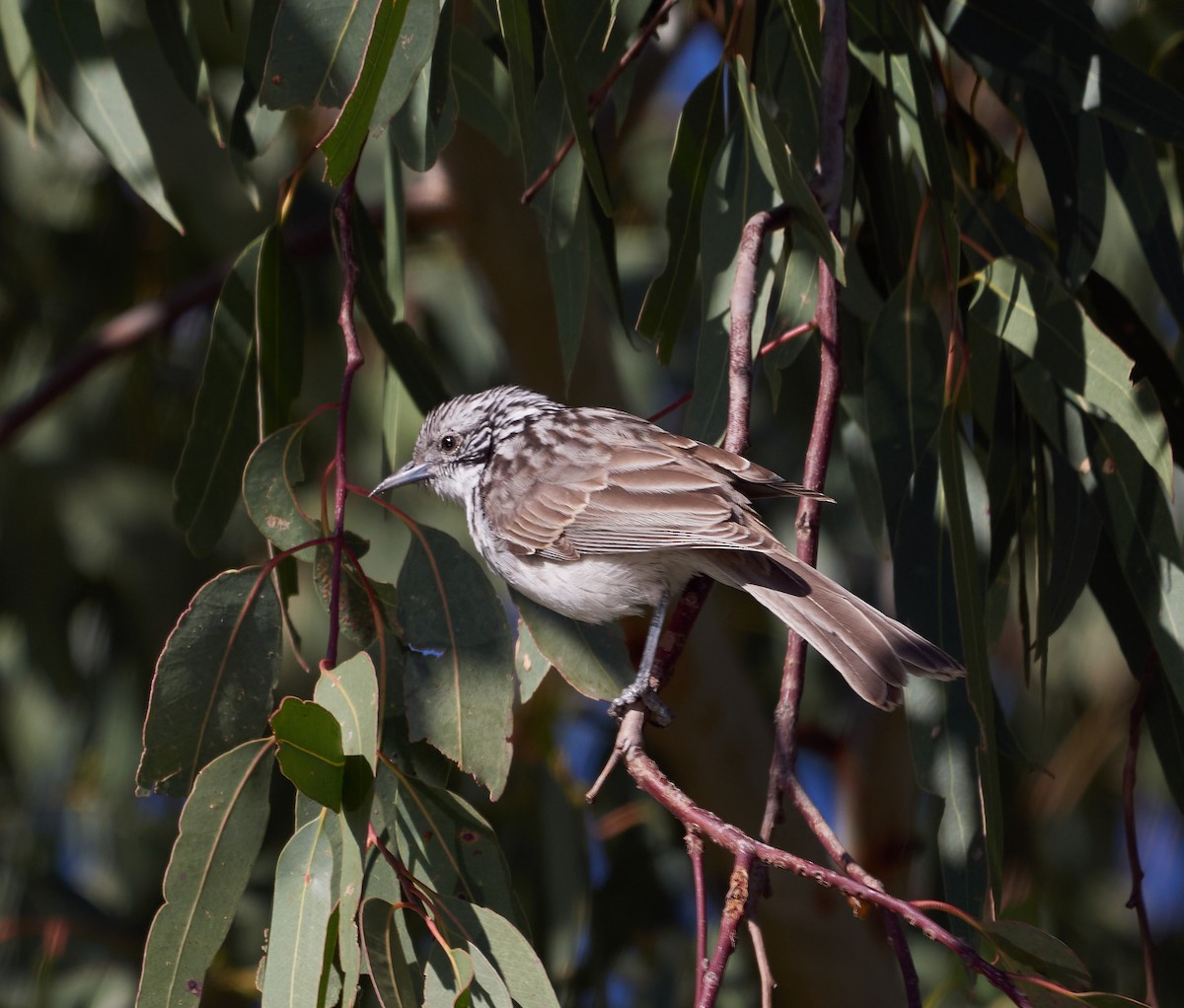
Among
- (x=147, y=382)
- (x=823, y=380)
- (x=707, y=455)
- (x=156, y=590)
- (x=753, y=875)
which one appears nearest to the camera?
(x=753, y=875)

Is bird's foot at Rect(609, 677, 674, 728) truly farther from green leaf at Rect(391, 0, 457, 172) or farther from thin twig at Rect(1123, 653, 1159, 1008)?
green leaf at Rect(391, 0, 457, 172)

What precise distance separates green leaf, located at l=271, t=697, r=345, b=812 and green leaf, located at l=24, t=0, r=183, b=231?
145 centimetres

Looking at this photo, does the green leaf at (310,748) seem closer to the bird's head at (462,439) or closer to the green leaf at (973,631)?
the green leaf at (973,631)

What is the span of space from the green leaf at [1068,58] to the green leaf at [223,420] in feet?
4.94

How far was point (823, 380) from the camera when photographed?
2289 mm

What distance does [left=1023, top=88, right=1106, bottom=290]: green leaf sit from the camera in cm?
275

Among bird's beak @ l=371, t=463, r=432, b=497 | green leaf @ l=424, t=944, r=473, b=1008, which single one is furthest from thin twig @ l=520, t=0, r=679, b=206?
green leaf @ l=424, t=944, r=473, b=1008

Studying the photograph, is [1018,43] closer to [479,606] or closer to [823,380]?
[823,380]

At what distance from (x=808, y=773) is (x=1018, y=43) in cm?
364

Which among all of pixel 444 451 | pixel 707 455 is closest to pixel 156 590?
pixel 444 451

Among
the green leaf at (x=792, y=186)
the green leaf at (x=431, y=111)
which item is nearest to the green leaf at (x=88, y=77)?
the green leaf at (x=431, y=111)

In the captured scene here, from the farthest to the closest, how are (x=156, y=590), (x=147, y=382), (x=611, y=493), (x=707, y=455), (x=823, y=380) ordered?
(x=147, y=382) < (x=156, y=590) < (x=611, y=493) < (x=707, y=455) < (x=823, y=380)

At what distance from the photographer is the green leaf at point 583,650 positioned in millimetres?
2498

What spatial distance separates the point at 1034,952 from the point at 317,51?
169 centimetres
